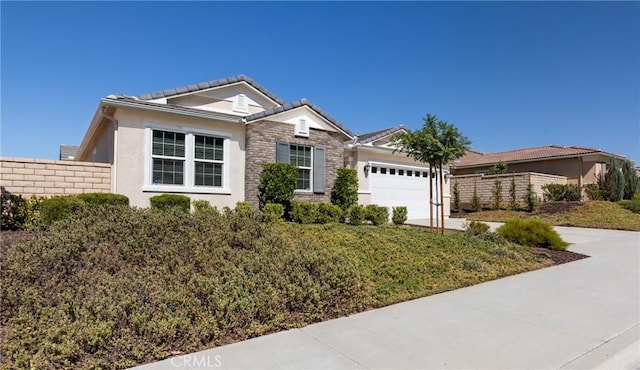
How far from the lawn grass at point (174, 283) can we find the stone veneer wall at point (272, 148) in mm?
4808

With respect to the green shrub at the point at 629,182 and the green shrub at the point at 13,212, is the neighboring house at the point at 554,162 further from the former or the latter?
the green shrub at the point at 13,212

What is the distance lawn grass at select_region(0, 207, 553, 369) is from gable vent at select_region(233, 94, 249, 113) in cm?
904

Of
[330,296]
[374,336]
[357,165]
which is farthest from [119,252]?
[357,165]

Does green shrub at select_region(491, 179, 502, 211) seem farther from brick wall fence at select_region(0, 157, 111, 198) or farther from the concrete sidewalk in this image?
brick wall fence at select_region(0, 157, 111, 198)

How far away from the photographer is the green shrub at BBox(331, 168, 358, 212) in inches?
530

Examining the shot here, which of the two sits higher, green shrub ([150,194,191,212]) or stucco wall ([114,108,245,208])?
stucco wall ([114,108,245,208])

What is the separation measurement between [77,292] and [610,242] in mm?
14126

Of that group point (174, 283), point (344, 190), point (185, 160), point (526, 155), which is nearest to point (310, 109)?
point (344, 190)

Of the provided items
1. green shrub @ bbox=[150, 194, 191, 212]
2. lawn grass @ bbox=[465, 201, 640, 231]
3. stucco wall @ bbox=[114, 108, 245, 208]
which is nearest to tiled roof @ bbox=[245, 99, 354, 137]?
stucco wall @ bbox=[114, 108, 245, 208]

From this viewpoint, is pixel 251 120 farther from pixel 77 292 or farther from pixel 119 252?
pixel 77 292

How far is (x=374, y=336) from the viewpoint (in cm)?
385

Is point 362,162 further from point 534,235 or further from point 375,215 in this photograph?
point 534,235

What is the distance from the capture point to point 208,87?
1439 centimetres

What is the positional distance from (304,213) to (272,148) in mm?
2769
